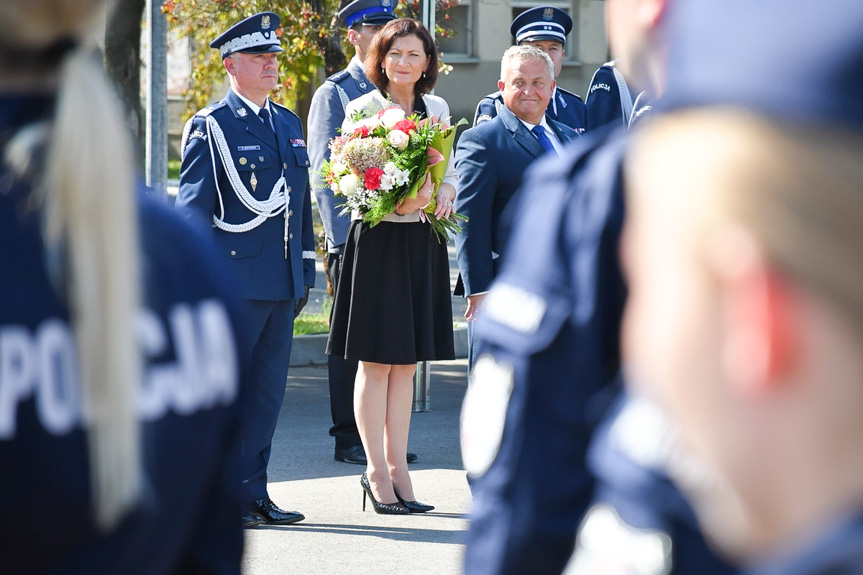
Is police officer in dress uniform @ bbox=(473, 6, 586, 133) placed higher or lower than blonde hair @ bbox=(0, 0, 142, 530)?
higher

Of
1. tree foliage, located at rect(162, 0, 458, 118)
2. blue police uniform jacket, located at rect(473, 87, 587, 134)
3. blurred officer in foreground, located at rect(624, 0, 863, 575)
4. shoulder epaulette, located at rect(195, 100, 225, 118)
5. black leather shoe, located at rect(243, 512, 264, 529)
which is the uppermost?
tree foliage, located at rect(162, 0, 458, 118)

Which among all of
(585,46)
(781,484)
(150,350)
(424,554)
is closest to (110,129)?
(150,350)

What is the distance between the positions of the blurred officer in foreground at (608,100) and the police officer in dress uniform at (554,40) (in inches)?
6.6

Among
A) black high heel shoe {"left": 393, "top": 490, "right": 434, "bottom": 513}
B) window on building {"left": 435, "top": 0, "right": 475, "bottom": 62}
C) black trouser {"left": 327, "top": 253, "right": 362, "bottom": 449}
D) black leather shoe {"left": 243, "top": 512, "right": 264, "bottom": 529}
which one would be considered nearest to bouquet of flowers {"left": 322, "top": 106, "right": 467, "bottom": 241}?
black trouser {"left": 327, "top": 253, "right": 362, "bottom": 449}

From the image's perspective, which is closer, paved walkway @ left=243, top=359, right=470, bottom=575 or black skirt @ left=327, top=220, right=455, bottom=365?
paved walkway @ left=243, top=359, right=470, bottom=575

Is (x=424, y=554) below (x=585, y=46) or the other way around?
below

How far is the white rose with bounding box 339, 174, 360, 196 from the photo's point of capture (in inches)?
198

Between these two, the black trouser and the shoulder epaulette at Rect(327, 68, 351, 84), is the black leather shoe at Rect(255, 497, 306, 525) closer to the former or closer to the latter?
the black trouser

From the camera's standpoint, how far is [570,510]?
1.29m

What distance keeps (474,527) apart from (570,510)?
12 centimetres

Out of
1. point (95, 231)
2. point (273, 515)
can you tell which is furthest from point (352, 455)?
point (95, 231)

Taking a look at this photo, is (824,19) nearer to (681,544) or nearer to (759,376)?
(759,376)

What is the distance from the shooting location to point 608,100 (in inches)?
252

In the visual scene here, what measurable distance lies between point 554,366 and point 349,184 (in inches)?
150
